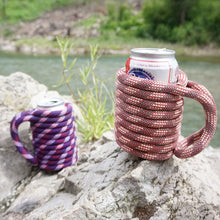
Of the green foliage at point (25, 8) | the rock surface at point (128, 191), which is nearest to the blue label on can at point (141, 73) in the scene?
the rock surface at point (128, 191)

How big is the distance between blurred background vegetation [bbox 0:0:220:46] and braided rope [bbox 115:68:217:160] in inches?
431

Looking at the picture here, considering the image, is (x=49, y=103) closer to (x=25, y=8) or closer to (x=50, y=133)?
(x=50, y=133)

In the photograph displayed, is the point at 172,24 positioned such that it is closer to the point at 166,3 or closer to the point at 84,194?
the point at 166,3

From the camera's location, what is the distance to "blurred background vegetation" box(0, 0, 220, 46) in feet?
38.6

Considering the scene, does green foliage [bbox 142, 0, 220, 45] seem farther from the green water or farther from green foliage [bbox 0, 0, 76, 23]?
green foliage [bbox 0, 0, 76, 23]

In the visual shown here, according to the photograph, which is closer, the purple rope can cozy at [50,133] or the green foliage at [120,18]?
the purple rope can cozy at [50,133]

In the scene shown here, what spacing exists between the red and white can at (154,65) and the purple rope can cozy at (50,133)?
67 cm

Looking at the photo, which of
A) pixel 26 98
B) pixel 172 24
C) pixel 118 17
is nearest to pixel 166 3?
pixel 172 24

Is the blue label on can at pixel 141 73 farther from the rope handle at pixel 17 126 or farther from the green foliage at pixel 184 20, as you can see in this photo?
the green foliage at pixel 184 20

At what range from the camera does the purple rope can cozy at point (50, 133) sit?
1.28 meters

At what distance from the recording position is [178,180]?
0.86 m

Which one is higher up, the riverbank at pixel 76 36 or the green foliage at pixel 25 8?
the green foliage at pixel 25 8

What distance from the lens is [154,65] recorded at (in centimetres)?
74

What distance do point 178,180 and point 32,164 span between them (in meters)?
1.01
